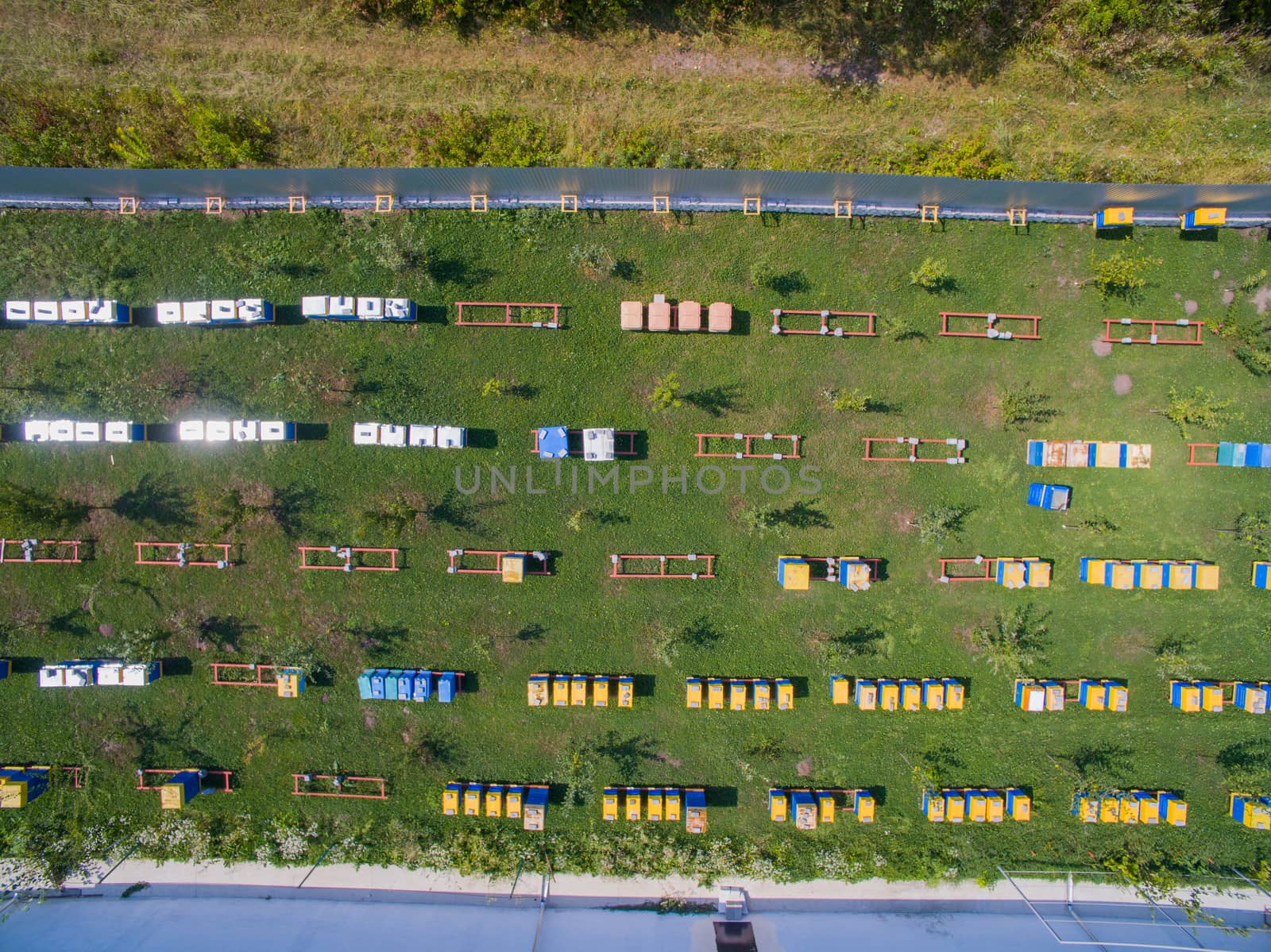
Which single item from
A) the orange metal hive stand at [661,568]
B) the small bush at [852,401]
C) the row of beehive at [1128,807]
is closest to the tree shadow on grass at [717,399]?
the small bush at [852,401]

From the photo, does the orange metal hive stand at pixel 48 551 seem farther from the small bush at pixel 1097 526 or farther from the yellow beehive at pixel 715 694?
the small bush at pixel 1097 526

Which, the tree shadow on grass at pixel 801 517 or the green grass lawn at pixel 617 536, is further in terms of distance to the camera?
the tree shadow on grass at pixel 801 517

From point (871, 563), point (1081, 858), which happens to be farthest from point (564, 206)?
point (1081, 858)

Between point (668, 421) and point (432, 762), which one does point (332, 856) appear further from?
point (668, 421)

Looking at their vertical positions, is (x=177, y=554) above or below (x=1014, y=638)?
above

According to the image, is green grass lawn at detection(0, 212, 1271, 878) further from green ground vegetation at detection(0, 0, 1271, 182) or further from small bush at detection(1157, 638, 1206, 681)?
green ground vegetation at detection(0, 0, 1271, 182)

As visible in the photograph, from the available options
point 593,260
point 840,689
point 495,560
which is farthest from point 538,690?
point 593,260

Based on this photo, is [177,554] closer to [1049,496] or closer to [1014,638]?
[1014,638]
